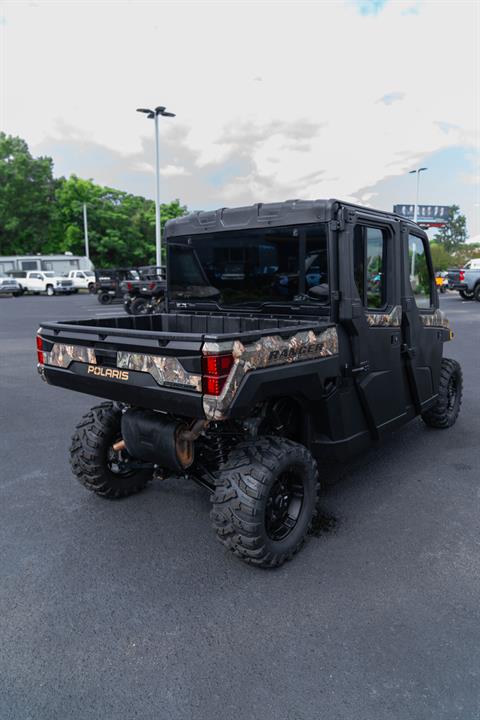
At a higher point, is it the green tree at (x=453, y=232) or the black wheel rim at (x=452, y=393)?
the green tree at (x=453, y=232)

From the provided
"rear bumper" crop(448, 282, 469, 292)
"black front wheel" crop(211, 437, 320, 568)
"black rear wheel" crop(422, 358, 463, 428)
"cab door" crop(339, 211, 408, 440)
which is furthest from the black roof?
"rear bumper" crop(448, 282, 469, 292)

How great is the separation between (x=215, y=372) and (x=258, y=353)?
30 cm

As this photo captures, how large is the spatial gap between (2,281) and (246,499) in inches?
1368

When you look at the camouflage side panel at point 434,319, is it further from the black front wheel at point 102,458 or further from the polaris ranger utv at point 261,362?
the black front wheel at point 102,458

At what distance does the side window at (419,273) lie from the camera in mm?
4387

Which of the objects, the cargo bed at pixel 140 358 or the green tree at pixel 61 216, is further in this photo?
the green tree at pixel 61 216

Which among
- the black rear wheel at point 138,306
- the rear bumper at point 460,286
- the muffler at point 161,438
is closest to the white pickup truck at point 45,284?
the black rear wheel at point 138,306

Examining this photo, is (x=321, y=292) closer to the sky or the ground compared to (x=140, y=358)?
closer to the sky

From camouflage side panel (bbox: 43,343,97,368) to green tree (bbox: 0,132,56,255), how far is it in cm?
4991

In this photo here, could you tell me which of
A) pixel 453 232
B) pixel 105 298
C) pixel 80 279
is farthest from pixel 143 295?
pixel 453 232

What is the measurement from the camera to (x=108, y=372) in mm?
3139

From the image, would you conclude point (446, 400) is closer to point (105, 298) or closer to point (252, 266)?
point (252, 266)

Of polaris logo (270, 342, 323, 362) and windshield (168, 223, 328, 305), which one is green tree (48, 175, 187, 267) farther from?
polaris logo (270, 342, 323, 362)

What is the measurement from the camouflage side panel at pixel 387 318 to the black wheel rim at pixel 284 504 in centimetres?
130
